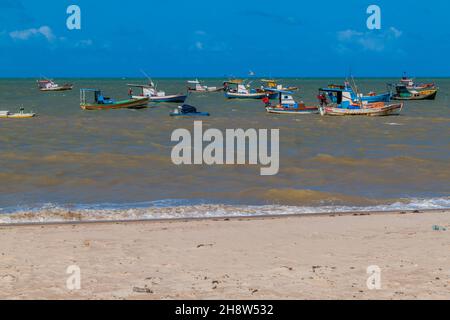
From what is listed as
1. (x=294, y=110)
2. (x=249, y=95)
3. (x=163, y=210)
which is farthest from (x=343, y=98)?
(x=163, y=210)

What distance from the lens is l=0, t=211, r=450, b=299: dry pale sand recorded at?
22.2 feet

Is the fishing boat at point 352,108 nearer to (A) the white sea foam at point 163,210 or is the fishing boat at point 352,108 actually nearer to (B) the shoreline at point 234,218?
(A) the white sea foam at point 163,210

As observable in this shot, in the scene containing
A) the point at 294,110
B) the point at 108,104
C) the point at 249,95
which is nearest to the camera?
the point at 294,110

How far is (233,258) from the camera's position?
8.29 meters

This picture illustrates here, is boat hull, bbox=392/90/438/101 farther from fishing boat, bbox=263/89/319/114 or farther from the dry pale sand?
the dry pale sand

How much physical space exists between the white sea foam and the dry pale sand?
0.98 m

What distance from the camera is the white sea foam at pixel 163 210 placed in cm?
1192

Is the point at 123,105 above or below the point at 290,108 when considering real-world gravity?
above

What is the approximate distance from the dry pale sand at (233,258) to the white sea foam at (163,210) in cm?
98

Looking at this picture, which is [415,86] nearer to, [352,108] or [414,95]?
[414,95]

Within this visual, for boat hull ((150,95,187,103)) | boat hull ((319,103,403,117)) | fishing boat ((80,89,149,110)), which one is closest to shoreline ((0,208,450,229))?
boat hull ((319,103,403,117))

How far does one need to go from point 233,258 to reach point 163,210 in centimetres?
461
